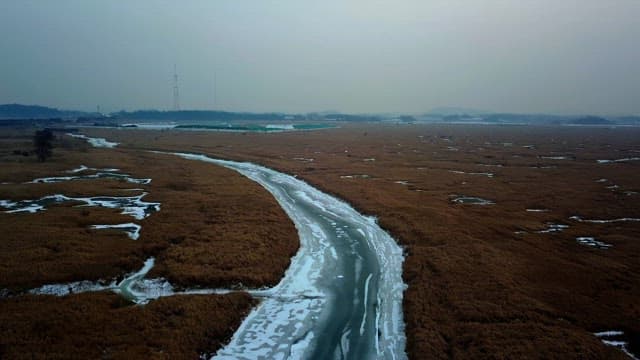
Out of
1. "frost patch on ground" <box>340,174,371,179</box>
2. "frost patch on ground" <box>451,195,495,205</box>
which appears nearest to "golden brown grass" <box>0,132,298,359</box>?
"frost patch on ground" <box>340,174,371,179</box>

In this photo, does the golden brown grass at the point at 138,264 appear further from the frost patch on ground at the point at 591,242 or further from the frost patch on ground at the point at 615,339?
the frost patch on ground at the point at 591,242

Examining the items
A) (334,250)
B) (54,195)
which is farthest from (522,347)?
(54,195)

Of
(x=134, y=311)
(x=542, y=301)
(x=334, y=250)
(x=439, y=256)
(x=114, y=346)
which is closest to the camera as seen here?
(x=114, y=346)

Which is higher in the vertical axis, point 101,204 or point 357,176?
point 357,176

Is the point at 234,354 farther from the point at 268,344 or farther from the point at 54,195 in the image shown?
the point at 54,195

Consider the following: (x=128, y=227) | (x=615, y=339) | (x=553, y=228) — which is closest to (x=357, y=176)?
(x=553, y=228)

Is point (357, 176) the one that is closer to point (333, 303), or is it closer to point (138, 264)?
point (138, 264)
